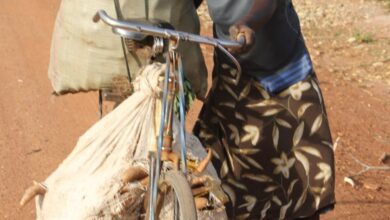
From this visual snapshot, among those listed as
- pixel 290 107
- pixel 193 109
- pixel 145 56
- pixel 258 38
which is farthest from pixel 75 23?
pixel 193 109

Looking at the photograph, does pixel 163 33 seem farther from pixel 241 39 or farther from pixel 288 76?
pixel 288 76

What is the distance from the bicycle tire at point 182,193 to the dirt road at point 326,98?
86.8 inches

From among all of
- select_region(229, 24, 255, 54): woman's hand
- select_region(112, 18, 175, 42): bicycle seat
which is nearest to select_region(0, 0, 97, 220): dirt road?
select_region(112, 18, 175, 42): bicycle seat

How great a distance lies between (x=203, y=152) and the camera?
2424mm

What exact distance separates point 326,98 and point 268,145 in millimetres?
3027

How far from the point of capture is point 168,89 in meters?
2.04

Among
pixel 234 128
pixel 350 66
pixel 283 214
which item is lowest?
pixel 350 66

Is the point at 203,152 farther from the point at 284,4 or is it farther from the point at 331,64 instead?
the point at 331,64

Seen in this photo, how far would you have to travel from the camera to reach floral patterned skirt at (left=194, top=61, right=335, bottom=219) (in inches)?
109

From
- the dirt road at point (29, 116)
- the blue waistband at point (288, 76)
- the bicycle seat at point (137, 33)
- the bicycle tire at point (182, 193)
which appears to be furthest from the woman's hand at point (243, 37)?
the dirt road at point (29, 116)

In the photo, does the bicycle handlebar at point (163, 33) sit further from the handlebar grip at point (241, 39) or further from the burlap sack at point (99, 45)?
the burlap sack at point (99, 45)

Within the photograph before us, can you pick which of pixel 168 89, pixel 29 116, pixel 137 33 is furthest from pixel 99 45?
pixel 29 116

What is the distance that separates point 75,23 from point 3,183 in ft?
6.54

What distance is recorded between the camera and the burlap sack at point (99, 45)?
2.53 meters
